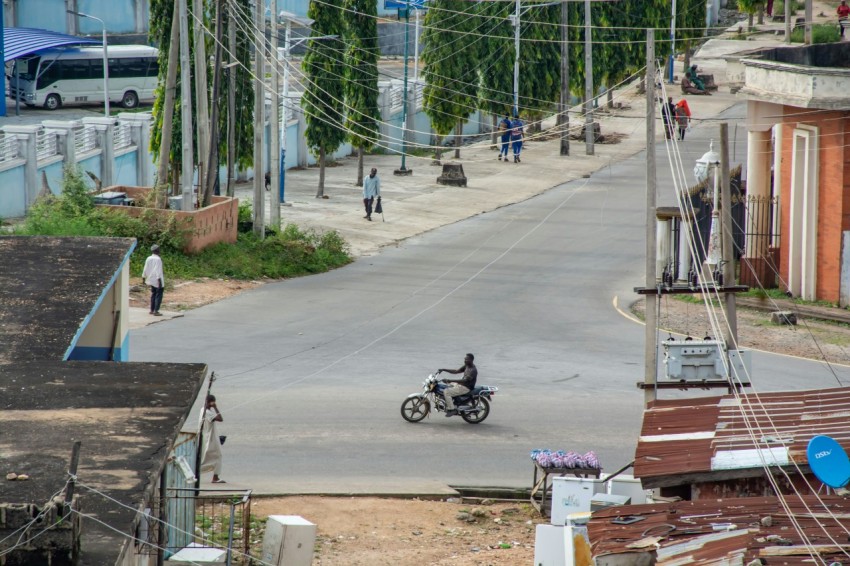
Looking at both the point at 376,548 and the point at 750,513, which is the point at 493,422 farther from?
the point at 750,513

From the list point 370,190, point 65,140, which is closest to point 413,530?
point 65,140

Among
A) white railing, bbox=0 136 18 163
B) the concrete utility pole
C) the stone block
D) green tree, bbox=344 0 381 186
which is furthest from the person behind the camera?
green tree, bbox=344 0 381 186

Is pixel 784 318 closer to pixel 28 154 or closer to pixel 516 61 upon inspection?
pixel 28 154

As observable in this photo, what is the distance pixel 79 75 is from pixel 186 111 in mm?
28546

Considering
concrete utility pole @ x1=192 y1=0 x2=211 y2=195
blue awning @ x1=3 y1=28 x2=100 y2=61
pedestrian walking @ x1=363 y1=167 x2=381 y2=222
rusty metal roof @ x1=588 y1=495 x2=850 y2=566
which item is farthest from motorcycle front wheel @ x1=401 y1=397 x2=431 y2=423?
blue awning @ x1=3 y1=28 x2=100 y2=61

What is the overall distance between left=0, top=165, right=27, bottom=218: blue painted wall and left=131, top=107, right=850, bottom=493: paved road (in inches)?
316

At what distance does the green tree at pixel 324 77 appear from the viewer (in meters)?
41.0

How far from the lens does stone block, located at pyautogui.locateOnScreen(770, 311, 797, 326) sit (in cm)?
2742

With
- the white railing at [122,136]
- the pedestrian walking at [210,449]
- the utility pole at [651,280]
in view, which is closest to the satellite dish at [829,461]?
the utility pole at [651,280]

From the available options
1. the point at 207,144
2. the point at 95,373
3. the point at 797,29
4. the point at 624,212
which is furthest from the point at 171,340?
the point at 797,29

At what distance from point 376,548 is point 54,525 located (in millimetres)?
7189

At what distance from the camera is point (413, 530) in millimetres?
14852

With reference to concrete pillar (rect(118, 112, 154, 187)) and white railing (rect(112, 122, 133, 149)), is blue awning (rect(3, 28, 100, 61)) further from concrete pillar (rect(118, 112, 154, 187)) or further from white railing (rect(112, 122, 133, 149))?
white railing (rect(112, 122, 133, 149))

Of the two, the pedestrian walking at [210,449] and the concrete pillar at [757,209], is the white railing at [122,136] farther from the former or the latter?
the pedestrian walking at [210,449]
